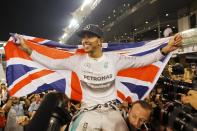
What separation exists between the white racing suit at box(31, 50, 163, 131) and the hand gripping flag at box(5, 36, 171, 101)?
564 mm

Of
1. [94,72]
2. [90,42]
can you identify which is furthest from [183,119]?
[90,42]

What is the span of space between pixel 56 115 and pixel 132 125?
0.98m

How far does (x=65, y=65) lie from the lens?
465cm

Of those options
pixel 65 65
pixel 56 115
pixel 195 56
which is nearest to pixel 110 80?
pixel 65 65

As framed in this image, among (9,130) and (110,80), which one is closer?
(110,80)

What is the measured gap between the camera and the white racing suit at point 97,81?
13.4 feet

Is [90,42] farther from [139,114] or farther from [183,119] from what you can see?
[183,119]

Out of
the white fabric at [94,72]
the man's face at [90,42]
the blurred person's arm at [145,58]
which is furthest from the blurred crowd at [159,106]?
the man's face at [90,42]

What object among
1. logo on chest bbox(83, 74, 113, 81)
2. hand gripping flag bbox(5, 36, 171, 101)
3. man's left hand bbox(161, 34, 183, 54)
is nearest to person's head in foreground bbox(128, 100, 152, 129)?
logo on chest bbox(83, 74, 113, 81)

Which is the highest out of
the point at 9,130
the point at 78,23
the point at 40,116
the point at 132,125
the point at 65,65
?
the point at 78,23

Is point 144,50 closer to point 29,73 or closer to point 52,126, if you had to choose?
point 29,73

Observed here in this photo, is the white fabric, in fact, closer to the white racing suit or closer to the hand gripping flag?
the white racing suit

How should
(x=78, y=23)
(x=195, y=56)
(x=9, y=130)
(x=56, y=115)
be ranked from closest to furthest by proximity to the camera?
(x=56, y=115)
(x=9, y=130)
(x=195, y=56)
(x=78, y=23)

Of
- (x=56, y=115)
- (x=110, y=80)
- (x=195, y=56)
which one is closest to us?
(x=56, y=115)
